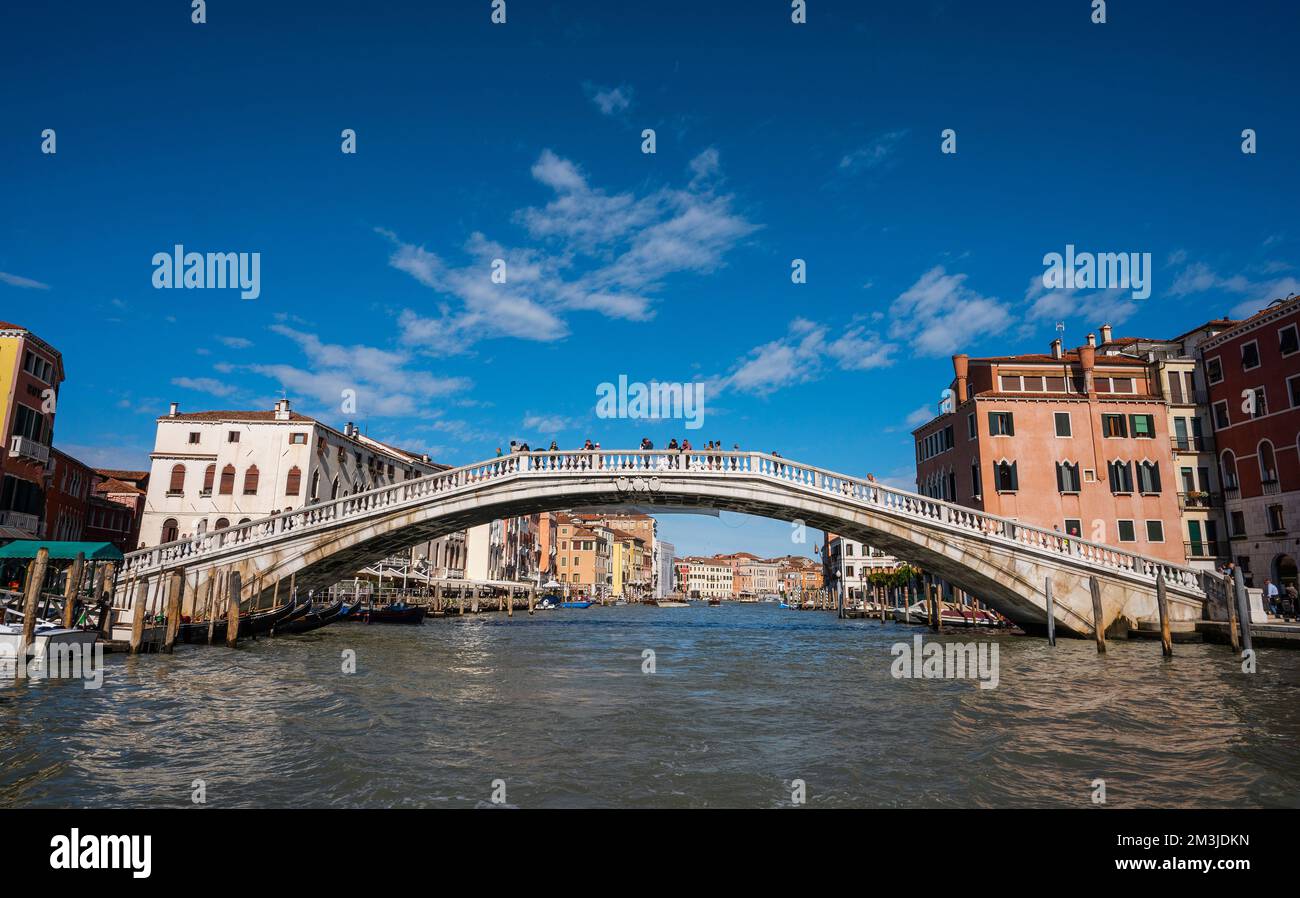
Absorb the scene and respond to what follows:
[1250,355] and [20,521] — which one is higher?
[1250,355]

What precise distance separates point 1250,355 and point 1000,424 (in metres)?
7.65

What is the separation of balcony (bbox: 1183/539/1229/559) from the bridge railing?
22.6 feet

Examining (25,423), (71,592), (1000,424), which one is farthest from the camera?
(1000,424)

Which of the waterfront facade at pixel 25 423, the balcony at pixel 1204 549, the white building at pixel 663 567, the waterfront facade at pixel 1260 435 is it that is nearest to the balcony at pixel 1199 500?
the waterfront facade at pixel 1260 435

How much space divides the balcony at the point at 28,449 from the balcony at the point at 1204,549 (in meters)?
35.0

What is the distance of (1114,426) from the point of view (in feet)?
83.1

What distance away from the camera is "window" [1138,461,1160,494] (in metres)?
24.9

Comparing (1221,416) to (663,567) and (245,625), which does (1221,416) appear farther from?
(663,567)

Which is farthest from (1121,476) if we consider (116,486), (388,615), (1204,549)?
(116,486)

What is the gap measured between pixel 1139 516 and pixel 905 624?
9.96 meters

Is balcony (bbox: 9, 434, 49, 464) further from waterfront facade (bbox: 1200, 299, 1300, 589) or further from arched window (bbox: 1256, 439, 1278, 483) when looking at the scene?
arched window (bbox: 1256, 439, 1278, 483)

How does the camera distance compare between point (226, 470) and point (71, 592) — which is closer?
point (71, 592)

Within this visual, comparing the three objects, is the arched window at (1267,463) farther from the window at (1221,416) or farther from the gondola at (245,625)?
the gondola at (245,625)
